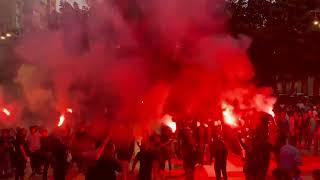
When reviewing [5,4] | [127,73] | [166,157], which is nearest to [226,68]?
[127,73]

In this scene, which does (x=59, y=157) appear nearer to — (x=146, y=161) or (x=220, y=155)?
(x=146, y=161)

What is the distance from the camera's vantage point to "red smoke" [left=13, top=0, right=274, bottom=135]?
2173 cm

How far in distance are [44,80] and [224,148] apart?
15.0 meters

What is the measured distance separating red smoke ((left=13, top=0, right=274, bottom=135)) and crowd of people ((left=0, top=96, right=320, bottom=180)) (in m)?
3.55

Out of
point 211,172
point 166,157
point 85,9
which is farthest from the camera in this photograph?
point 85,9

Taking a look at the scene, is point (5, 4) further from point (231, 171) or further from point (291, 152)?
point (291, 152)

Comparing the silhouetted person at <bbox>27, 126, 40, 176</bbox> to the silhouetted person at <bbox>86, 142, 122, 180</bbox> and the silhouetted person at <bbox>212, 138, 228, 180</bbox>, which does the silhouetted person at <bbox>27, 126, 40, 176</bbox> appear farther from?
the silhouetted person at <bbox>86, 142, 122, 180</bbox>

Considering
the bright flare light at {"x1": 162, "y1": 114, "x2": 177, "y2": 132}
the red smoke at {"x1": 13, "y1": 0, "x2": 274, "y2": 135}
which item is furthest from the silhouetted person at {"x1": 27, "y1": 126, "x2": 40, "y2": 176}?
the bright flare light at {"x1": 162, "y1": 114, "x2": 177, "y2": 132}

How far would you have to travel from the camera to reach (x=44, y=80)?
1025 inches

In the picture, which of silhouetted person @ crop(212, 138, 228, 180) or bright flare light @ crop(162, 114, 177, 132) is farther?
bright flare light @ crop(162, 114, 177, 132)

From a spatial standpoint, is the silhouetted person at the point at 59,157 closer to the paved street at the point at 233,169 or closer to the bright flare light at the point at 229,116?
the paved street at the point at 233,169

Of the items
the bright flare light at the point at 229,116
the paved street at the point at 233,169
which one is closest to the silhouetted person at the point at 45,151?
the paved street at the point at 233,169

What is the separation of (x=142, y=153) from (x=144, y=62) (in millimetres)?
13284

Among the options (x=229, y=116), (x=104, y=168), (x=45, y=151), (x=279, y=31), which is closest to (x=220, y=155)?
(x=229, y=116)
